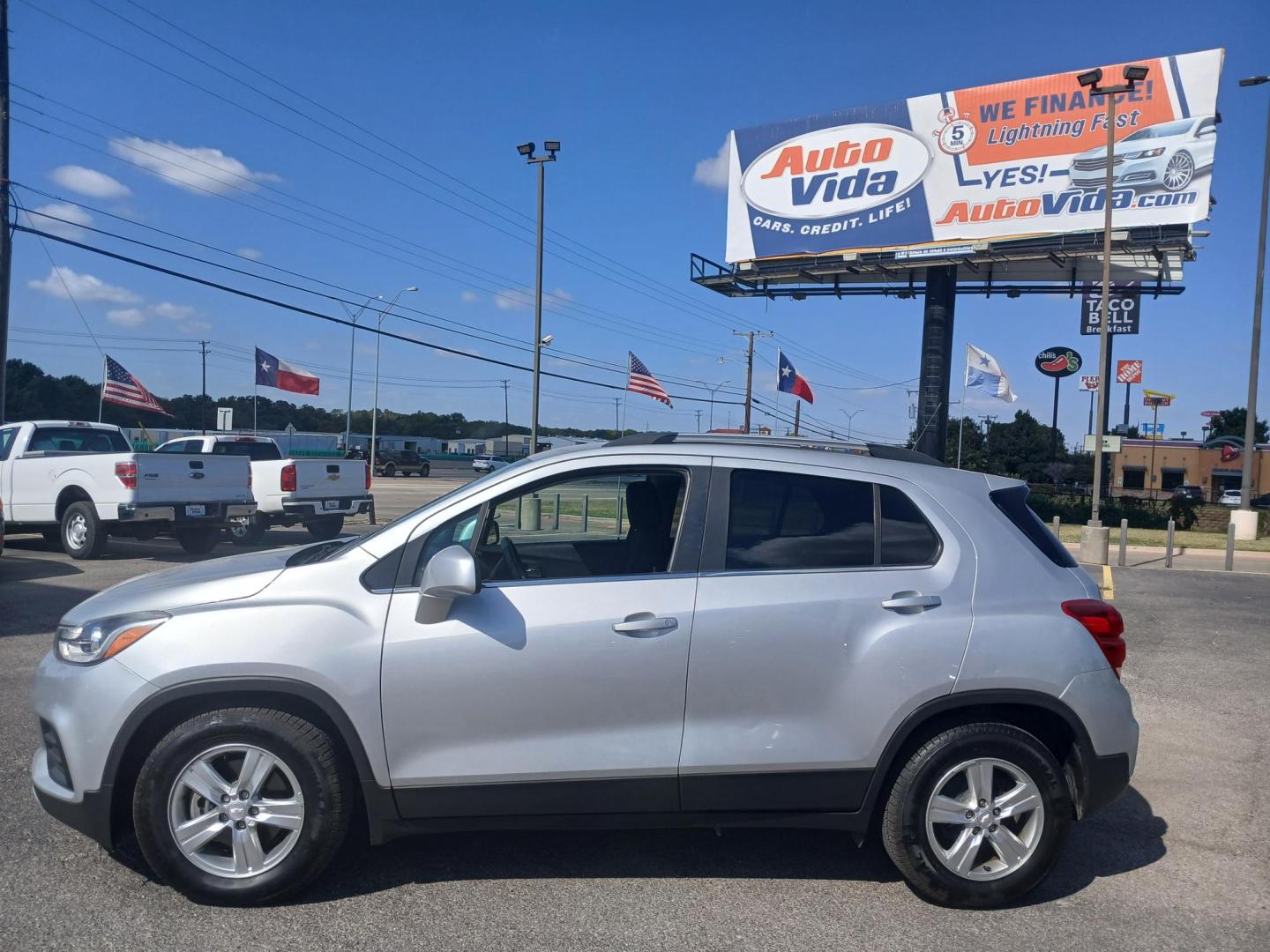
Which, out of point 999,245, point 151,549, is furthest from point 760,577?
point 999,245

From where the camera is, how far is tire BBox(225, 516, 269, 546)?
14992 mm

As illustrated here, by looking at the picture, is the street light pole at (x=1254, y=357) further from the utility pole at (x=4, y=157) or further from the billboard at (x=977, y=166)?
the utility pole at (x=4, y=157)

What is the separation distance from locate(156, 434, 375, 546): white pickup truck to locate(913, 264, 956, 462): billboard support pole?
2027cm

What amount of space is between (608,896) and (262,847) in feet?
4.44

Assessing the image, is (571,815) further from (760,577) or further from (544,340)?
(544,340)

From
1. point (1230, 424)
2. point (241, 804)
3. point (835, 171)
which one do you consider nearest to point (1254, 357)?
point (835, 171)

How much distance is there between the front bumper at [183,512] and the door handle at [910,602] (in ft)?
40.5

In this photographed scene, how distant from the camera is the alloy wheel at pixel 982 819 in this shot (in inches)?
153

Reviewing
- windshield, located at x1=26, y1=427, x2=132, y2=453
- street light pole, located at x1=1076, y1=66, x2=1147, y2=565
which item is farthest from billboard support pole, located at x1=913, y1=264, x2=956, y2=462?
windshield, located at x1=26, y1=427, x2=132, y2=453

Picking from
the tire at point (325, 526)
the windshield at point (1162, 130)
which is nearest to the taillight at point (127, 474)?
the tire at point (325, 526)

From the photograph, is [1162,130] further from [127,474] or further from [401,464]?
[401,464]

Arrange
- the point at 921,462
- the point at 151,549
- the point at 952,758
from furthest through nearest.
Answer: the point at 151,549 → the point at 921,462 → the point at 952,758

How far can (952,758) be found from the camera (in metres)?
3.89

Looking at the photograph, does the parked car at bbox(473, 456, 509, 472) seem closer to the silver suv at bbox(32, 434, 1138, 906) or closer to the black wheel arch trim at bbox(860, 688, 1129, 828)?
the silver suv at bbox(32, 434, 1138, 906)
